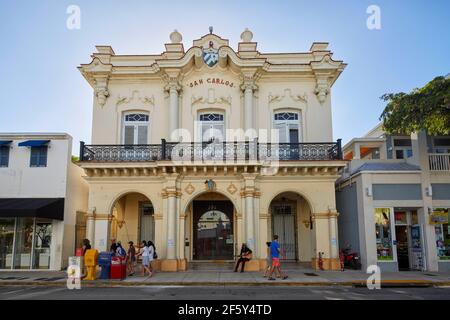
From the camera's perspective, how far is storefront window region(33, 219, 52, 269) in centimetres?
1830

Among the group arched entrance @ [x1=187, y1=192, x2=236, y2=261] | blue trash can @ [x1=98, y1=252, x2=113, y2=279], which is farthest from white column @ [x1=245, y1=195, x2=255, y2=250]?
blue trash can @ [x1=98, y1=252, x2=113, y2=279]

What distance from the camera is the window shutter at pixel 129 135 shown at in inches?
748

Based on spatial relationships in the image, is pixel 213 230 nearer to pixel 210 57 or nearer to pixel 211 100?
pixel 211 100

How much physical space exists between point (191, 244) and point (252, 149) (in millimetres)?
5704

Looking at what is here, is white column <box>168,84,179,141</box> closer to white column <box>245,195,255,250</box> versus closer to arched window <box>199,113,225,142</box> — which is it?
arched window <box>199,113,225,142</box>

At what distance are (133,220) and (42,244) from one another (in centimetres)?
430

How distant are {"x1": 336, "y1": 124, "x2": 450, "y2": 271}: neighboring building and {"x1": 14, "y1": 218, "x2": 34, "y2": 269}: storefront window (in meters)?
15.1

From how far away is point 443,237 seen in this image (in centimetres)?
1712

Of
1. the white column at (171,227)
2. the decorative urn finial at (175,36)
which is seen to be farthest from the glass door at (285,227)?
the decorative urn finial at (175,36)

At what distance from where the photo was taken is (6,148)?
1892 cm

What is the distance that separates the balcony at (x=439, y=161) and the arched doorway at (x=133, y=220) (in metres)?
13.5

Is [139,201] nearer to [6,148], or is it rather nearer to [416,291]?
[6,148]

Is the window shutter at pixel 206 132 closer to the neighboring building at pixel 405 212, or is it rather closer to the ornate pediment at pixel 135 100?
the ornate pediment at pixel 135 100
